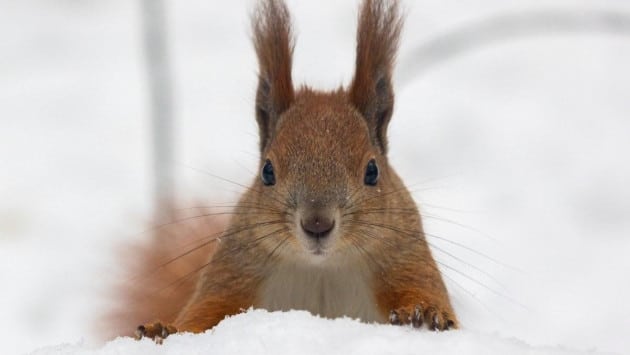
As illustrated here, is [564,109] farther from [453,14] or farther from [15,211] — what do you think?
[15,211]

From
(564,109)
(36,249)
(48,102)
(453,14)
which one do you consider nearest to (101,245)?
(36,249)

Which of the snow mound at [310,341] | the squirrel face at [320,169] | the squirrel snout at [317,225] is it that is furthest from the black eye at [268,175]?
the snow mound at [310,341]

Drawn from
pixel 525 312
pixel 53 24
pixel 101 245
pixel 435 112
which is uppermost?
pixel 53 24

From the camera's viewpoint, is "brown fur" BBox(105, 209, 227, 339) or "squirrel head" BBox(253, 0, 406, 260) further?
"brown fur" BBox(105, 209, 227, 339)

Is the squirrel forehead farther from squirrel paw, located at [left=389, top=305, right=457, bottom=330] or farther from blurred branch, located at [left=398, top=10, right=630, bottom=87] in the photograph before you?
blurred branch, located at [left=398, top=10, right=630, bottom=87]

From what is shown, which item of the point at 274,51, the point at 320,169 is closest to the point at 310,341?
the point at 320,169

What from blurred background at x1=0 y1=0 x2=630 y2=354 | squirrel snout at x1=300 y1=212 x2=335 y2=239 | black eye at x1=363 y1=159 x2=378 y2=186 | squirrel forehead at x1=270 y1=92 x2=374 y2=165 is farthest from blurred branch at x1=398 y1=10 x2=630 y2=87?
squirrel snout at x1=300 y1=212 x2=335 y2=239

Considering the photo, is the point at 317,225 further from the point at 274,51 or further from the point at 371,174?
the point at 274,51
